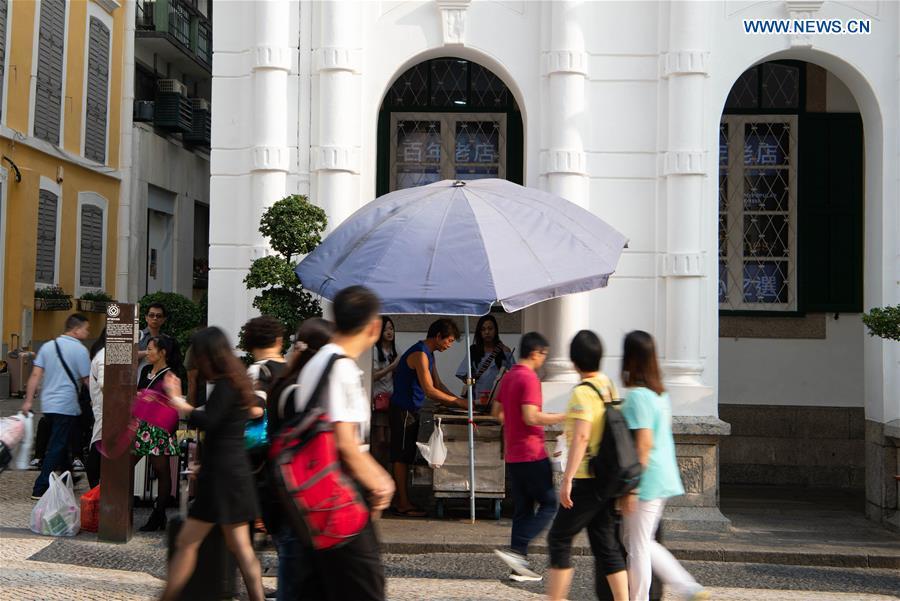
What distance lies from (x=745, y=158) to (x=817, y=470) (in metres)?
3.63

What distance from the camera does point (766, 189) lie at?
1381cm

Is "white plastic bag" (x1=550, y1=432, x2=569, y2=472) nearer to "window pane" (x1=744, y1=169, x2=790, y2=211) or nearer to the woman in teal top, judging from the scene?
the woman in teal top

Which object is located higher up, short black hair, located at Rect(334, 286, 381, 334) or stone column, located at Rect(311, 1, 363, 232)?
stone column, located at Rect(311, 1, 363, 232)

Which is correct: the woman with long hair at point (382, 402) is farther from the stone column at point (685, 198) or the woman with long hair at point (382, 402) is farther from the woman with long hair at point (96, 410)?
the stone column at point (685, 198)

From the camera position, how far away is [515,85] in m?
11.2

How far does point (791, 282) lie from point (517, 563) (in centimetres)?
687

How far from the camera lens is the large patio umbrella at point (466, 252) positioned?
9000mm

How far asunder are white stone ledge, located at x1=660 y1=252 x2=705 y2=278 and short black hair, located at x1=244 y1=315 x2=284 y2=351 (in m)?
4.88

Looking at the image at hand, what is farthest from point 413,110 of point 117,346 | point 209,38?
point 209,38

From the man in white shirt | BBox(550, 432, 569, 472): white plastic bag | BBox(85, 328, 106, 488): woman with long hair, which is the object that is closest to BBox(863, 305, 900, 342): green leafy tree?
BBox(550, 432, 569, 472): white plastic bag

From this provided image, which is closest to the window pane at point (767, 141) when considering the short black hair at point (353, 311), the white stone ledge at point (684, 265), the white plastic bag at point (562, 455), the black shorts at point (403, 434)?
the white stone ledge at point (684, 265)

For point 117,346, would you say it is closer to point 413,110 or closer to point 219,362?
point 219,362

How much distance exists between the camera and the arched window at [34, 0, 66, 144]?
810 inches

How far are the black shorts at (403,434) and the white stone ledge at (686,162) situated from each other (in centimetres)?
320
